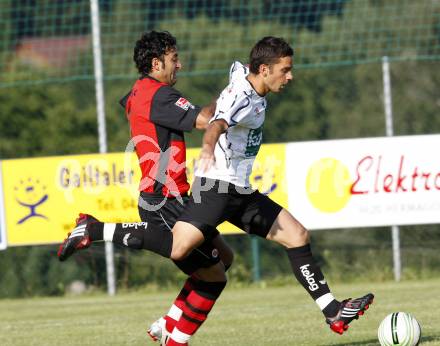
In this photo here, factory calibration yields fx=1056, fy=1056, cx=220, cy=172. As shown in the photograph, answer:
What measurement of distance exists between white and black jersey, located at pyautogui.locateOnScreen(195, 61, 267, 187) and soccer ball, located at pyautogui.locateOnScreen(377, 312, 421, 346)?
1.24 meters

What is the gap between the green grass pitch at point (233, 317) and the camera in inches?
304

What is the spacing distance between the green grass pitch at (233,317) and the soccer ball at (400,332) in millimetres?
322

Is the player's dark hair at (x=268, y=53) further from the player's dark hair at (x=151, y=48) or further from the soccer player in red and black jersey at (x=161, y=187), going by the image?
the player's dark hair at (x=151, y=48)

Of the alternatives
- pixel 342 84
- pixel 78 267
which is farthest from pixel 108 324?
pixel 342 84

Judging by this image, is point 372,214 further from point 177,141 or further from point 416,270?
point 177,141

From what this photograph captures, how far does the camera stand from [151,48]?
678cm

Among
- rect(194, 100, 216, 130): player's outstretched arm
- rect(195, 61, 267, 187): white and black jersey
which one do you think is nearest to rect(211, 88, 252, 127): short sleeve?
rect(195, 61, 267, 187): white and black jersey

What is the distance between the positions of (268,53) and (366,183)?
5.20 metres

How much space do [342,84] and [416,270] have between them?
2841mm

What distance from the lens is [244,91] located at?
641 cm

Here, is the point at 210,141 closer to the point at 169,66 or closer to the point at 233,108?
the point at 233,108

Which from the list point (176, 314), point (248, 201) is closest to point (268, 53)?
point (248, 201)

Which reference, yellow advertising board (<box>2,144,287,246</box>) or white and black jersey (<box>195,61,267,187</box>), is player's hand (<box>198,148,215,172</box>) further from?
yellow advertising board (<box>2,144,287,246</box>)

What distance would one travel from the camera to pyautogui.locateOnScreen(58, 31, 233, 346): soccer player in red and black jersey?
6.63 metres
